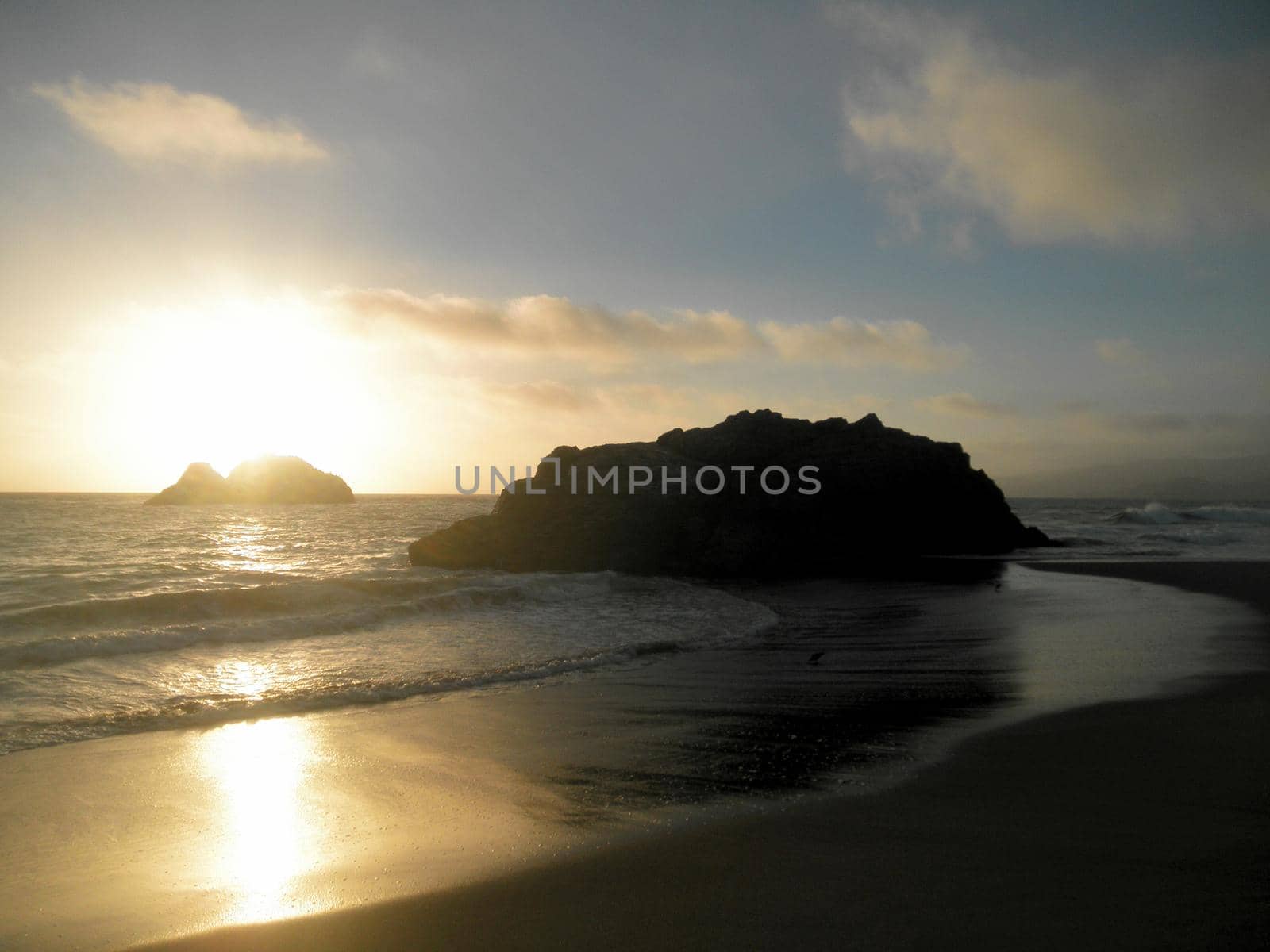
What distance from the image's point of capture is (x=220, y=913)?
4027 millimetres

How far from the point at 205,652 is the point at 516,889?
33.8ft

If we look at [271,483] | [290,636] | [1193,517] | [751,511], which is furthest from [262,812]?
[271,483]

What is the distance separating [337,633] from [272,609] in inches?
142

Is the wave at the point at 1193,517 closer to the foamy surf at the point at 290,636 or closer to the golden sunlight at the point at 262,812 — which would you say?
the foamy surf at the point at 290,636

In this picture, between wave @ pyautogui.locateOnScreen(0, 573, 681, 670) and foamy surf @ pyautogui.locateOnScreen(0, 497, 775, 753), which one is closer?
foamy surf @ pyautogui.locateOnScreen(0, 497, 775, 753)

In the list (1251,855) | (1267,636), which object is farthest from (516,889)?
(1267,636)

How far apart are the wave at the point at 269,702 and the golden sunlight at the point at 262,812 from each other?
0.58 meters

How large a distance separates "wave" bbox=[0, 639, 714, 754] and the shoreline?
16.9ft

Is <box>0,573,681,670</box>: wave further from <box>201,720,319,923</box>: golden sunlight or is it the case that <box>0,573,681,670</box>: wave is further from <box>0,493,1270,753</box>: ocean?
<box>201,720,319,923</box>: golden sunlight

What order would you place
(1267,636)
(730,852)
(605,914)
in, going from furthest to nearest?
(1267,636), (730,852), (605,914)

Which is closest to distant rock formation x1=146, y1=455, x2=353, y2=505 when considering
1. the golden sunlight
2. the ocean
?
the ocean

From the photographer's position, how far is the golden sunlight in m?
4.24

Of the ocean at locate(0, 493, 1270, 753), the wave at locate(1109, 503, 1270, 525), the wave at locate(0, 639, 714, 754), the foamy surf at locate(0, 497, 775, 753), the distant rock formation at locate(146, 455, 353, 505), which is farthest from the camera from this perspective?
the distant rock formation at locate(146, 455, 353, 505)

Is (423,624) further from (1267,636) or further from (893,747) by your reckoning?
(1267,636)
